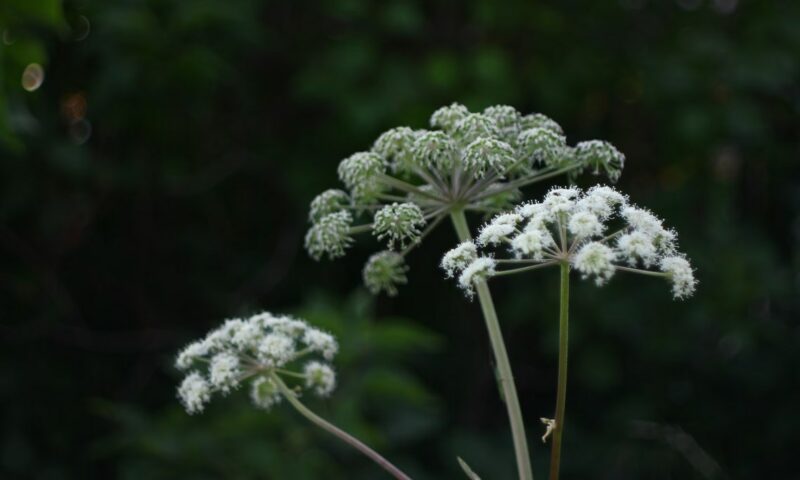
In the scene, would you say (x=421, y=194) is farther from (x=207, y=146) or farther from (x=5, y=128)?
(x=207, y=146)

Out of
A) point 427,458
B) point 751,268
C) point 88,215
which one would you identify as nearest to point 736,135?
point 751,268

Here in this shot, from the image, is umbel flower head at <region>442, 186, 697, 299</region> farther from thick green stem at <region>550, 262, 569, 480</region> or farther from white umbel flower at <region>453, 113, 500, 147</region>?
white umbel flower at <region>453, 113, 500, 147</region>

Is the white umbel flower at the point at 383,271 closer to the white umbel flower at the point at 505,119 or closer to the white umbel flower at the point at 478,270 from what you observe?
the white umbel flower at the point at 505,119

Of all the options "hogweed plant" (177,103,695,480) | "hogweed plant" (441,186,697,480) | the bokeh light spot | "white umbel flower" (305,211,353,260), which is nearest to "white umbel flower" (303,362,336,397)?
"hogweed plant" (177,103,695,480)

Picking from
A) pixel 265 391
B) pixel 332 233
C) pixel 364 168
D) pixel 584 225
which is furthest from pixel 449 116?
pixel 265 391

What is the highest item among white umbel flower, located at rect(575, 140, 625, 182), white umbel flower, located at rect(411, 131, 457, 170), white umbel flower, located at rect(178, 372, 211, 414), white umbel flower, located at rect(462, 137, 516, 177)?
white umbel flower, located at rect(575, 140, 625, 182)
